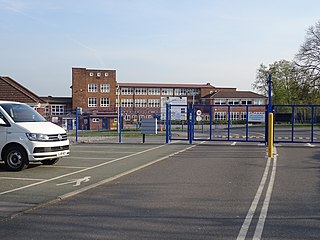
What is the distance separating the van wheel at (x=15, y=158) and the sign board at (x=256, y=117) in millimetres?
13491

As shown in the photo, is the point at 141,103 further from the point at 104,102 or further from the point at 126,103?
the point at 104,102

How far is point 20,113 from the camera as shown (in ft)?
43.6

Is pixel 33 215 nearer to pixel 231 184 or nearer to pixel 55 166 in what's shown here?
pixel 231 184

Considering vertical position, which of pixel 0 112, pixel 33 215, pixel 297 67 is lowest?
pixel 33 215

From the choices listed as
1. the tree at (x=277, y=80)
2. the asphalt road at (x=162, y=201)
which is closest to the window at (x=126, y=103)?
the tree at (x=277, y=80)

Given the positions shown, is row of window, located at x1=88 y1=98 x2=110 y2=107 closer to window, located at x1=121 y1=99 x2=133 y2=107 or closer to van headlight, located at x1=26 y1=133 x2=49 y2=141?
window, located at x1=121 y1=99 x2=133 y2=107

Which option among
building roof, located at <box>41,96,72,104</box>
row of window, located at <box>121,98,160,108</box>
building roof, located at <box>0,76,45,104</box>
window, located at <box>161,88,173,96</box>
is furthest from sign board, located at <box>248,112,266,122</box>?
window, located at <box>161,88,173,96</box>

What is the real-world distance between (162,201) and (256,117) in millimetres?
15446

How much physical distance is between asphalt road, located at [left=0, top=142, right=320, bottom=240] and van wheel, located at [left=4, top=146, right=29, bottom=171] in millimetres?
294

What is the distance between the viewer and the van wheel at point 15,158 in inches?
492

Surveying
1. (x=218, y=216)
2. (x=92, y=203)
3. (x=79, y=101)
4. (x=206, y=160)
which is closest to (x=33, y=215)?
(x=92, y=203)

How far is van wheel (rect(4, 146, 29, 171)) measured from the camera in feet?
41.0

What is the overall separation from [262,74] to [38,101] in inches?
2222

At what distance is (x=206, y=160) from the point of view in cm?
1587
